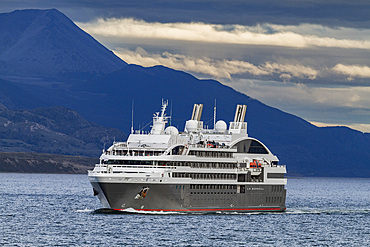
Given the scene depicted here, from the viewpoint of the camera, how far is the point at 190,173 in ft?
327

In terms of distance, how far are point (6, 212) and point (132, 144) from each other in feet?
75.9

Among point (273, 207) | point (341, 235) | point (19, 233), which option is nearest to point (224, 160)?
point (273, 207)

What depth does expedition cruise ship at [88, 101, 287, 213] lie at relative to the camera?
95312mm

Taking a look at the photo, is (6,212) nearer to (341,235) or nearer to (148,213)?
(148,213)

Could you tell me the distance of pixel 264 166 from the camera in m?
111

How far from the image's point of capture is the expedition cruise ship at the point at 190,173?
313ft

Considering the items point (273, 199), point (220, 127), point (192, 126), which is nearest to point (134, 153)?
point (192, 126)

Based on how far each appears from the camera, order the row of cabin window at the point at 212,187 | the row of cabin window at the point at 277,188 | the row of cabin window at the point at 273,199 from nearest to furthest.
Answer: the row of cabin window at the point at 212,187 → the row of cabin window at the point at 273,199 → the row of cabin window at the point at 277,188

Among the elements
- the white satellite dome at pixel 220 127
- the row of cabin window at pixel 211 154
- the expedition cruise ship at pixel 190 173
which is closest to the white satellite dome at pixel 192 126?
the expedition cruise ship at pixel 190 173

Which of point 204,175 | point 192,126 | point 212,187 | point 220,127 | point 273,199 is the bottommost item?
point 273,199

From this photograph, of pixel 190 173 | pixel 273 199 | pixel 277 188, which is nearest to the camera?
pixel 190 173

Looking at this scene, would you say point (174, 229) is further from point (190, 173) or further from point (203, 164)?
point (203, 164)

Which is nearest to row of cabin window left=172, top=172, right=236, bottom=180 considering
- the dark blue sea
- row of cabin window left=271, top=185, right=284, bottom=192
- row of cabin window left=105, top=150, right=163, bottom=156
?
row of cabin window left=105, top=150, right=163, bottom=156

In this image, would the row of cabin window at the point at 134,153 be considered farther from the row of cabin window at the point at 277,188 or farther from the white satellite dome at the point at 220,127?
the row of cabin window at the point at 277,188
